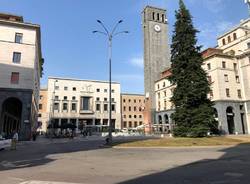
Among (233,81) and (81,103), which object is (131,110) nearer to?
(81,103)

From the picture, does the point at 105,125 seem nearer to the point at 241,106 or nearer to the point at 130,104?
the point at 130,104

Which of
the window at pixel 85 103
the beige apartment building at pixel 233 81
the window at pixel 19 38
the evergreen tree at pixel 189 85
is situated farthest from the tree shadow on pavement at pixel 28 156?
the window at pixel 85 103

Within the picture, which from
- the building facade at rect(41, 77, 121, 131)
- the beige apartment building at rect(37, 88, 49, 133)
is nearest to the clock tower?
the building facade at rect(41, 77, 121, 131)

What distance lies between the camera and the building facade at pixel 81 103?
3393 inches

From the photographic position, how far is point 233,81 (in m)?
53.8

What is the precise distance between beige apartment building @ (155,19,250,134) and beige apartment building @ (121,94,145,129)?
4823 centimetres

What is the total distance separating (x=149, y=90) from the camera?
253 ft

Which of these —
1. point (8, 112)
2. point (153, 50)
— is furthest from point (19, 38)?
point (153, 50)

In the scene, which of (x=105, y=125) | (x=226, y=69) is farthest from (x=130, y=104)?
(x=226, y=69)

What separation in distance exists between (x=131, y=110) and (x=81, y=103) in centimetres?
2074

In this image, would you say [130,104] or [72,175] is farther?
[130,104]

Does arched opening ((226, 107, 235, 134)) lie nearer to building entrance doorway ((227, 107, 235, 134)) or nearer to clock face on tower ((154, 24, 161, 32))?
building entrance doorway ((227, 107, 235, 134))

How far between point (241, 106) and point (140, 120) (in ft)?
170

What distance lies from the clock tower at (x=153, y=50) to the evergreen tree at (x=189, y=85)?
40.6 meters
